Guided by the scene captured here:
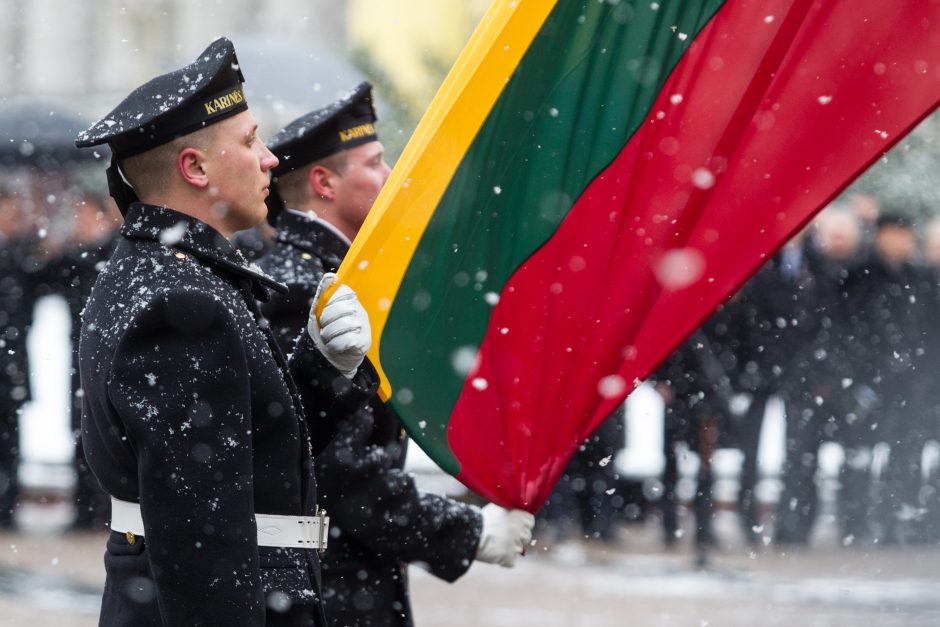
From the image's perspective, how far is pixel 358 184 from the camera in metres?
4.65

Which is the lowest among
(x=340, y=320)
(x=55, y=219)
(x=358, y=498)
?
(x=358, y=498)

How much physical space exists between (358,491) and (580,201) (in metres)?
0.88

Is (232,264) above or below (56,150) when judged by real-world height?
below

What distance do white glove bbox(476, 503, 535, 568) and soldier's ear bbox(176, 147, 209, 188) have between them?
4.34 ft

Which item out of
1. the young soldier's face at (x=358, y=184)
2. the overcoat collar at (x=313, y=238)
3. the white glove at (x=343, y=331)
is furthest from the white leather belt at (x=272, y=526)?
the young soldier's face at (x=358, y=184)

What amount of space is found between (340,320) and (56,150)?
891 cm

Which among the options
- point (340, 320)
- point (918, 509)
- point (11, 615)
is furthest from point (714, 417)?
point (340, 320)

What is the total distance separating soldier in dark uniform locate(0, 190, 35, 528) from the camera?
1030 cm

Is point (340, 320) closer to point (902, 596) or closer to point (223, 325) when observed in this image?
point (223, 325)

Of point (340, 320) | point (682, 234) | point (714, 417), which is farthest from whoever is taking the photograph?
point (714, 417)

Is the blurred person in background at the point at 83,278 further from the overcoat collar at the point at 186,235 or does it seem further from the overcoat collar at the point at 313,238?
the overcoat collar at the point at 186,235

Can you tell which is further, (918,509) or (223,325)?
(918,509)

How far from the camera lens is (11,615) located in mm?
8062

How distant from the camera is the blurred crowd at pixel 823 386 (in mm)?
10000
